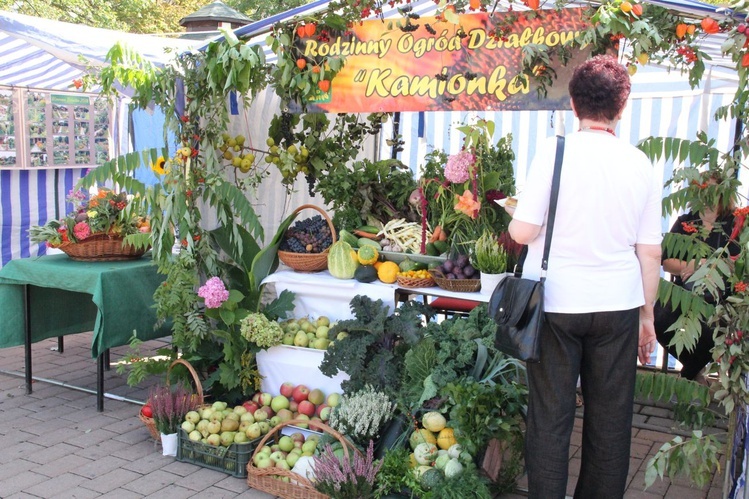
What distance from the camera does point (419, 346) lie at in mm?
4070

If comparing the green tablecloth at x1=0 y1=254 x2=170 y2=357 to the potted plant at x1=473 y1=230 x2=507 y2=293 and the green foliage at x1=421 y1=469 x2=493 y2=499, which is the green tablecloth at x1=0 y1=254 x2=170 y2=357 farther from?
the green foliage at x1=421 y1=469 x2=493 y2=499

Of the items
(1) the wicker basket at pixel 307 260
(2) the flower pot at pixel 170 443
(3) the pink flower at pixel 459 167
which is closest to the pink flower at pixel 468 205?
(3) the pink flower at pixel 459 167

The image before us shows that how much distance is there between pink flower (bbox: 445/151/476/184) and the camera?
14.8 ft

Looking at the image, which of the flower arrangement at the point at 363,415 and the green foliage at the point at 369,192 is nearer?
the flower arrangement at the point at 363,415

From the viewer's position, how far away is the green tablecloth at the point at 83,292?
4871mm

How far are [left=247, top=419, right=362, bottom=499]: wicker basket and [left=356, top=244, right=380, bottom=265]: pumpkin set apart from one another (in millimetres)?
1183

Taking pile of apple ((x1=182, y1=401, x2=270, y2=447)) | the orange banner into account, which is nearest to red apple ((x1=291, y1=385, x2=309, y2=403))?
pile of apple ((x1=182, y1=401, x2=270, y2=447))

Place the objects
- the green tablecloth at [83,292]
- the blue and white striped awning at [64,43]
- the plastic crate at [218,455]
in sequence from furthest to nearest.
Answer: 1. the blue and white striped awning at [64,43]
2. the green tablecloth at [83,292]
3. the plastic crate at [218,455]

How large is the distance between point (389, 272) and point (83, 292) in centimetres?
228

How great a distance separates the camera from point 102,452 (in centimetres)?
445

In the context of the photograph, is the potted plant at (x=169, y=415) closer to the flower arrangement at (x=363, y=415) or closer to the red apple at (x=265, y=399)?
the red apple at (x=265, y=399)

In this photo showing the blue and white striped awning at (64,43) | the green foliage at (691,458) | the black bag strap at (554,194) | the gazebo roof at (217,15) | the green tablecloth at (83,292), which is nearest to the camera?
the black bag strap at (554,194)

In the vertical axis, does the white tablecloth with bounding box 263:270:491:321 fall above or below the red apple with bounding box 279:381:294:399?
above

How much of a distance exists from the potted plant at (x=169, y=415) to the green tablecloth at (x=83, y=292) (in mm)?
711
